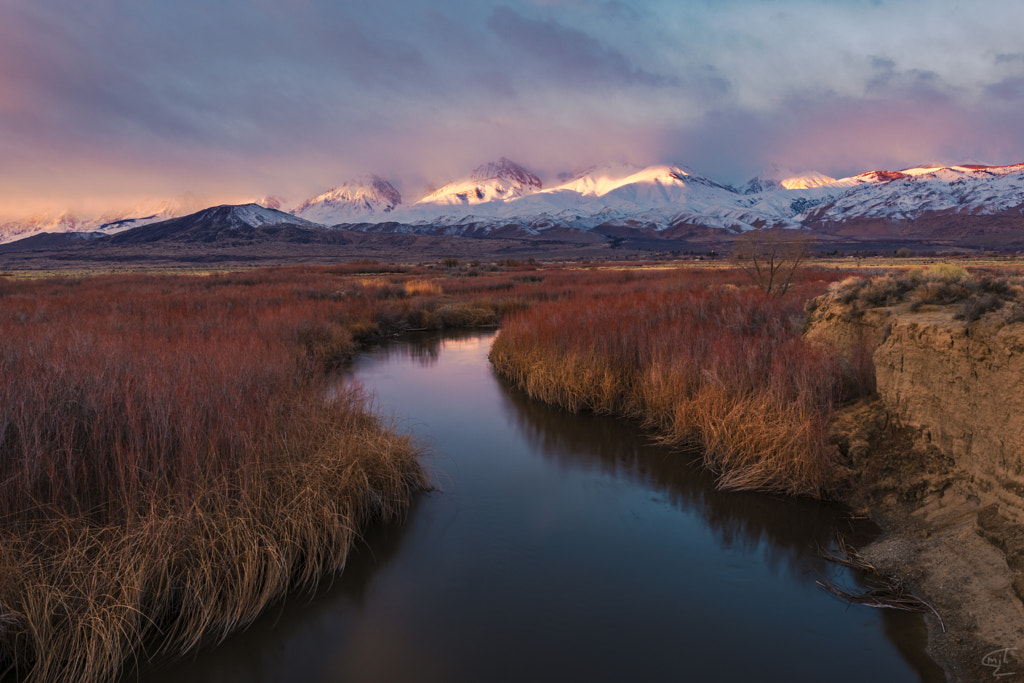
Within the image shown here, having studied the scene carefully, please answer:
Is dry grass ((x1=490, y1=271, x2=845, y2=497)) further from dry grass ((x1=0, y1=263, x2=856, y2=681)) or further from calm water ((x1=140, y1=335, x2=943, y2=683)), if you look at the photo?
calm water ((x1=140, y1=335, x2=943, y2=683))

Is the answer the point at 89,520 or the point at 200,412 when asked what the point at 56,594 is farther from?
the point at 200,412

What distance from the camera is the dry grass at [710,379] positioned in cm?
673

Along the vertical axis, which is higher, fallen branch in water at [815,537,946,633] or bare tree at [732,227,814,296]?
bare tree at [732,227,814,296]

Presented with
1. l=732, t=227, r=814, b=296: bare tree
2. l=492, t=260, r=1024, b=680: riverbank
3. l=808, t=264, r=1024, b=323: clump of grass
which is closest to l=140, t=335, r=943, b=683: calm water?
l=492, t=260, r=1024, b=680: riverbank

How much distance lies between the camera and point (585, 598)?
16.0 feet

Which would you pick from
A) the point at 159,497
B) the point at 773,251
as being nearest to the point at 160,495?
the point at 159,497

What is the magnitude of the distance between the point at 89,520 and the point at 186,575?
2.94ft

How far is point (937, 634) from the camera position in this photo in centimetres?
415

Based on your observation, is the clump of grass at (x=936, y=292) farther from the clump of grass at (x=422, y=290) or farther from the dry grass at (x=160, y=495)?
the clump of grass at (x=422, y=290)

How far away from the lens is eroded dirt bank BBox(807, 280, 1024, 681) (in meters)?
4.01

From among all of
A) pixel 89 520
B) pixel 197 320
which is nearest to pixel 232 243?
pixel 197 320

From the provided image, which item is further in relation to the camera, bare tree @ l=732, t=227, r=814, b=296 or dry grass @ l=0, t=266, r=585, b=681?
bare tree @ l=732, t=227, r=814, b=296

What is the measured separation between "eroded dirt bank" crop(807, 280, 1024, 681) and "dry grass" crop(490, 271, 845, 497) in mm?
583
